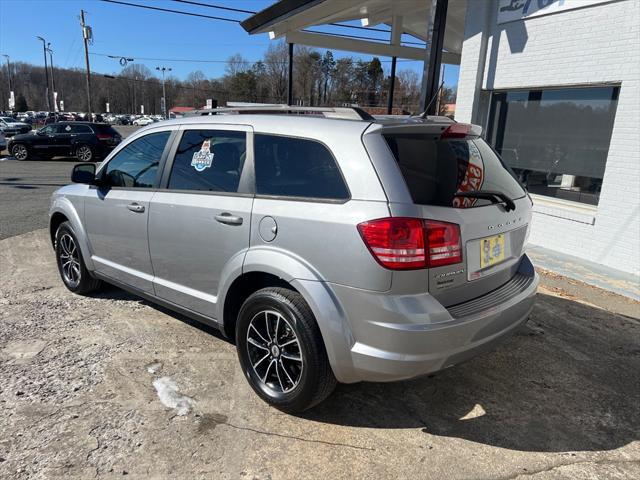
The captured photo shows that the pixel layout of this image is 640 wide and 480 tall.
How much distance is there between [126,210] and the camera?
3.92 m

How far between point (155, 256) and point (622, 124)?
6.00m

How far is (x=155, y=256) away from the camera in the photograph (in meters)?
3.70

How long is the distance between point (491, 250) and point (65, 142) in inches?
782

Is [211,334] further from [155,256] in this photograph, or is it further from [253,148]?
[253,148]

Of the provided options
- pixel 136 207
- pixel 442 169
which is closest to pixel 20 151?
pixel 136 207

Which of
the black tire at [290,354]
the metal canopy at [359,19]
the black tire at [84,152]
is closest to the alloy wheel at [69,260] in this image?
the black tire at [290,354]

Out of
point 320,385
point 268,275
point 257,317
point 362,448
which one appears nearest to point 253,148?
point 268,275

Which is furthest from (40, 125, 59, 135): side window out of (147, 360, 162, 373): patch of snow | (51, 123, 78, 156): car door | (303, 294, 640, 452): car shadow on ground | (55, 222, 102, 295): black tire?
(303, 294, 640, 452): car shadow on ground

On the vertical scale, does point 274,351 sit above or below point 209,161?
below

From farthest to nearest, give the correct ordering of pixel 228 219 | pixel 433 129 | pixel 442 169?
pixel 228 219
pixel 433 129
pixel 442 169

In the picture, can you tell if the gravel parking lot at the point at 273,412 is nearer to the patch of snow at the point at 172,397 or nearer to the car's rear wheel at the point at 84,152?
the patch of snow at the point at 172,397

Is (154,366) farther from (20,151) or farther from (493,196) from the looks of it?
(20,151)

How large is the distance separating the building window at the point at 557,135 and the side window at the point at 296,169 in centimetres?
553

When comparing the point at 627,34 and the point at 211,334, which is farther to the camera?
the point at 627,34
